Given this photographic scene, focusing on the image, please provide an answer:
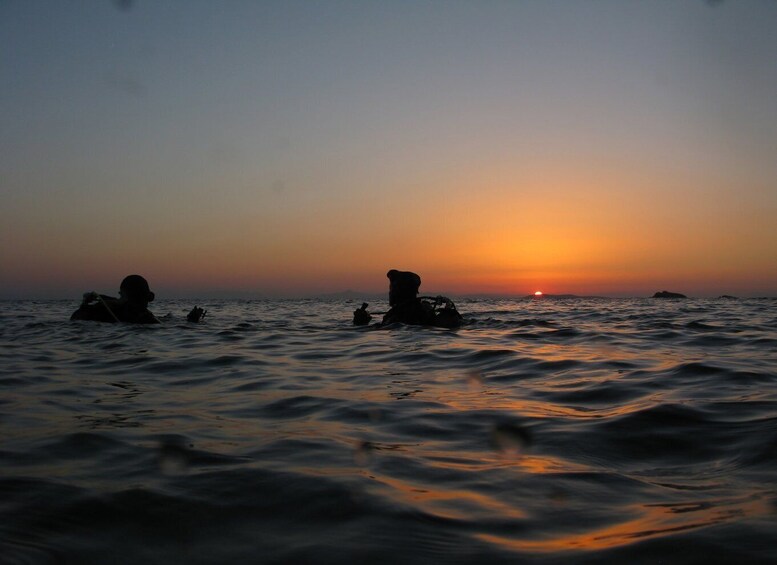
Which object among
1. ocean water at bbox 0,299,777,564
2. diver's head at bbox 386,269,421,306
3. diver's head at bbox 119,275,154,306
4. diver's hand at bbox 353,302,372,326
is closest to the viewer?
ocean water at bbox 0,299,777,564

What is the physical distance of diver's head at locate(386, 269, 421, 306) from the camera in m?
14.8

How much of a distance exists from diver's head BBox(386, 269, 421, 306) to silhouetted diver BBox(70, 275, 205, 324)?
19.9ft

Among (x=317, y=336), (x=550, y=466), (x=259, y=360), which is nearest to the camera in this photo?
(x=550, y=466)

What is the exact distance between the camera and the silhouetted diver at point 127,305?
15.2 meters

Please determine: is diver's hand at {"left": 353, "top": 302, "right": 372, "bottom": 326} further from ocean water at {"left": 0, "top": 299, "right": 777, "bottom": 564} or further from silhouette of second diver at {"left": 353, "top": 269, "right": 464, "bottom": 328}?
ocean water at {"left": 0, "top": 299, "right": 777, "bottom": 564}

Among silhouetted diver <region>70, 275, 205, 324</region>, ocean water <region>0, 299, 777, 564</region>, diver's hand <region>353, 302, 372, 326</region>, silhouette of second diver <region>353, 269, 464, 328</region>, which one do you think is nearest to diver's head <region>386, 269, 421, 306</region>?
silhouette of second diver <region>353, 269, 464, 328</region>

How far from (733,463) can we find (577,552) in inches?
72.7

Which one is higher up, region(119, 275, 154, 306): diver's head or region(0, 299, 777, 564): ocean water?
region(119, 275, 154, 306): diver's head

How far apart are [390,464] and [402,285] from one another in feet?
37.2

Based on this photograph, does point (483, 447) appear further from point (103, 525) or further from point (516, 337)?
point (516, 337)

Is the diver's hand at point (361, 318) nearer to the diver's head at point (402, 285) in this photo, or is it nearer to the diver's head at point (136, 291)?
the diver's head at point (402, 285)

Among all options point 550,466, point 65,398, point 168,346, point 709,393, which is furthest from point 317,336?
point 550,466

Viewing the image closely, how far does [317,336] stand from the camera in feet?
46.3

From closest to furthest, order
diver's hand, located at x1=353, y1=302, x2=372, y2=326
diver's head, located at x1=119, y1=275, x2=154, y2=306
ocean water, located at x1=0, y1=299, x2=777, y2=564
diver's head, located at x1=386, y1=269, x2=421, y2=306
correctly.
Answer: ocean water, located at x1=0, y1=299, x2=777, y2=564 → diver's head, located at x1=386, y1=269, x2=421, y2=306 → diver's head, located at x1=119, y1=275, x2=154, y2=306 → diver's hand, located at x1=353, y1=302, x2=372, y2=326
